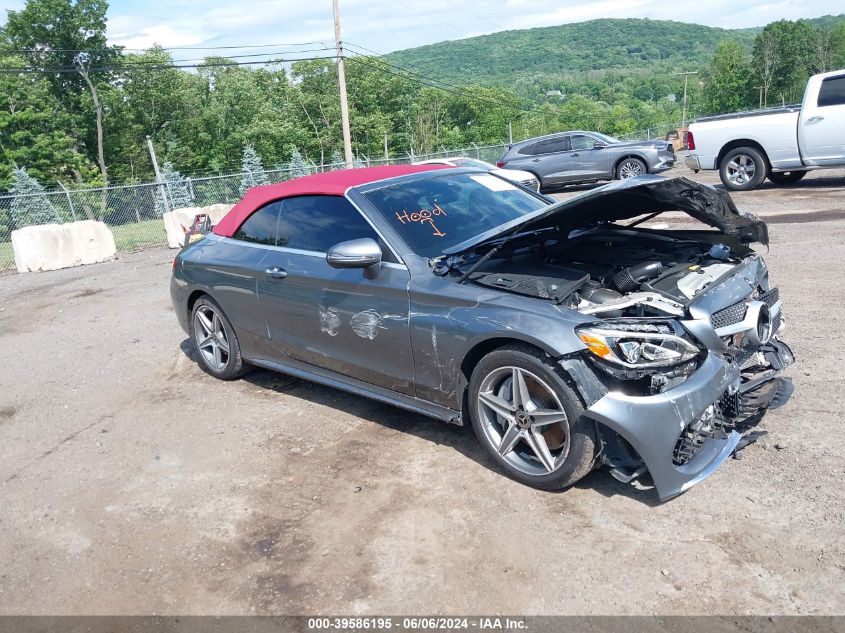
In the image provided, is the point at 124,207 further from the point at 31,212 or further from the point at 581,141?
the point at 581,141

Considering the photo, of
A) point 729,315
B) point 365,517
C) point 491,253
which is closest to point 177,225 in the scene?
point 491,253

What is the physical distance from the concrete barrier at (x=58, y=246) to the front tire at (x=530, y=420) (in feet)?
40.9

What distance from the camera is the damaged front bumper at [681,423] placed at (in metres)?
3.21

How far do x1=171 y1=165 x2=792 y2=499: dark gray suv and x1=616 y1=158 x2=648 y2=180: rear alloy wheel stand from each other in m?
Result: 14.2

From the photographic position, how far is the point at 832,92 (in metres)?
12.4

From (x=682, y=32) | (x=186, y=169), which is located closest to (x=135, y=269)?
(x=186, y=169)

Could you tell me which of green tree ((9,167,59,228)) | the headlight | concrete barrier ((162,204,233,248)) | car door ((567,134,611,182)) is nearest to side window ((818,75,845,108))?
car door ((567,134,611,182))

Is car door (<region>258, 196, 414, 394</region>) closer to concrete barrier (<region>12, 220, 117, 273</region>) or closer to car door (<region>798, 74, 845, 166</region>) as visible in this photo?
concrete barrier (<region>12, 220, 117, 273</region>)

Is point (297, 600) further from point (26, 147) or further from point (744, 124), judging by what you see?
point (26, 147)

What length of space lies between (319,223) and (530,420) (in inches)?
84.2

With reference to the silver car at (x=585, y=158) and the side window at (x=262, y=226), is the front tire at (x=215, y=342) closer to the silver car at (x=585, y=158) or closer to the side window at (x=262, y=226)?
the side window at (x=262, y=226)

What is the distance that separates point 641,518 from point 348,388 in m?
2.10

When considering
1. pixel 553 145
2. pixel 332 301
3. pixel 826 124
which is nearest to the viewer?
pixel 332 301

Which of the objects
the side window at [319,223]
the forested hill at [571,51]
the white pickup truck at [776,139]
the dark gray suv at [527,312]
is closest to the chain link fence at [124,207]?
the white pickup truck at [776,139]
